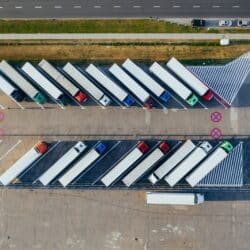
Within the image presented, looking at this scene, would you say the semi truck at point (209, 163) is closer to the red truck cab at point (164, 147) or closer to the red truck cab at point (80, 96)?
the red truck cab at point (164, 147)

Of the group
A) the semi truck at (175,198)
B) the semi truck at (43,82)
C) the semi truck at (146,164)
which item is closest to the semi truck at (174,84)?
the semi truck at (146,164)

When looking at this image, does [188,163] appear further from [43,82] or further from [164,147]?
[43,82]

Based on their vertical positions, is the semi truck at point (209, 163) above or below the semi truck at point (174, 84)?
below

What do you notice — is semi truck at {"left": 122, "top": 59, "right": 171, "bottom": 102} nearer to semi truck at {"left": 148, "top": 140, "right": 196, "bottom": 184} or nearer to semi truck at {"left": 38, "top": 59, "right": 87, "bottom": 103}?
semi truck at {"left": 148, "top": 140, "right": 196, "bottom": 184}
